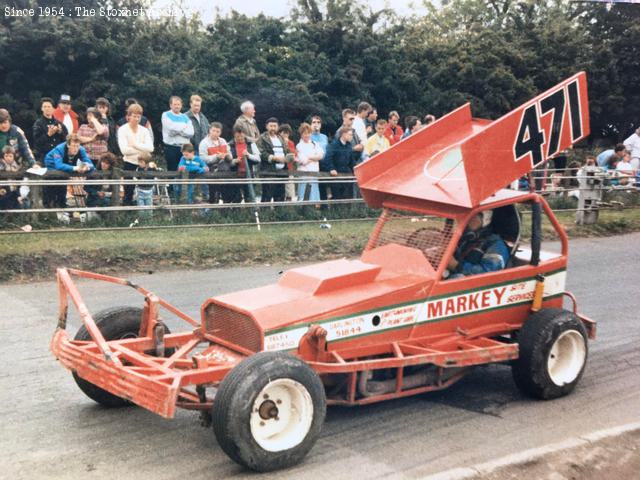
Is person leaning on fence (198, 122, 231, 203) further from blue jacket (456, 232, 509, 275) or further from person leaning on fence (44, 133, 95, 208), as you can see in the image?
blue jacket (456, 232, 509, 275)

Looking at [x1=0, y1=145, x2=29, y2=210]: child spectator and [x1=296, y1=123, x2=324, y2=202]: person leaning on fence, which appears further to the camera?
[x1=296, y1=123, x2=324, y2=202]: person leaning on fence

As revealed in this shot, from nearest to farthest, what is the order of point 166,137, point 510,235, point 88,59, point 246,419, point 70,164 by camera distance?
point 246,419 → point 510,235 → point 70,164 → point 166,137 → point 88,59

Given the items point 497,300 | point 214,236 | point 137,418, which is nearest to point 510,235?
point 497,300

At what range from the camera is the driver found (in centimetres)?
632

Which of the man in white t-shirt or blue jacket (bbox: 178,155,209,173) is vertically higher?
the man in white t-shirt

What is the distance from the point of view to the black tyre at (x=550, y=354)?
6.12 m

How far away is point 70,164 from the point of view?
11.8m

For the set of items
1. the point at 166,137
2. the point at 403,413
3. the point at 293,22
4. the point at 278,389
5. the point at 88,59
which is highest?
the point at 293,22

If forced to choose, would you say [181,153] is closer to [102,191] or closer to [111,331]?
[102,191]

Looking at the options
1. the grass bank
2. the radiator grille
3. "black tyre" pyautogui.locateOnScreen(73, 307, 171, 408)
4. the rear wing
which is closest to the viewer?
the radiator grille

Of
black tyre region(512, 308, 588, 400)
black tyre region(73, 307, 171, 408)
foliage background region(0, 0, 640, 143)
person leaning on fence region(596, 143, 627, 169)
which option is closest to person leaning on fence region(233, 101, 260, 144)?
foliage background region(0, 0, 640, 143)

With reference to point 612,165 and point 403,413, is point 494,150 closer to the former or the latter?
point 403,413

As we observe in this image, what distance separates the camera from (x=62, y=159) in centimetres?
1172

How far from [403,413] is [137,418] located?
75.4 inches
